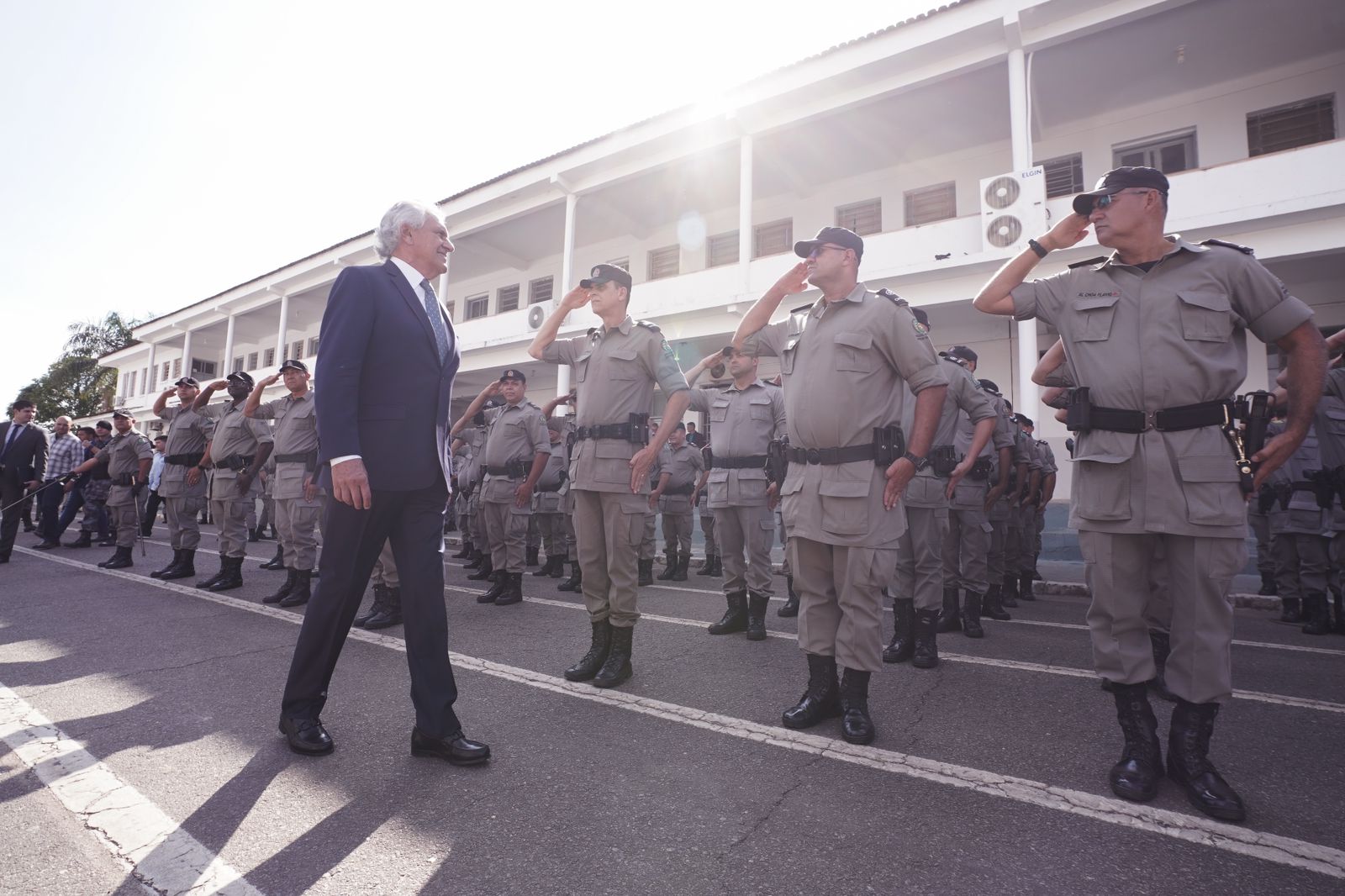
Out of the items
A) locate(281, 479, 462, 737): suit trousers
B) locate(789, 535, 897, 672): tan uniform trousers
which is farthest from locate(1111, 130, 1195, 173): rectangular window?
locate(281, 479, 462, 737): suit trousers

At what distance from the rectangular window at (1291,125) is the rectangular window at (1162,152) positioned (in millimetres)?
796

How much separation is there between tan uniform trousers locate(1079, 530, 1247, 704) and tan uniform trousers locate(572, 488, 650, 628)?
2.07 m

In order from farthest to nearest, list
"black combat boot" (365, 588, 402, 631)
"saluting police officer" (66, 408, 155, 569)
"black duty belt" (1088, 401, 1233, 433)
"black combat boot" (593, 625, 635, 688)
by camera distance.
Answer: "saluting police officer" (66, 408, 155, 569) < "black combat boot" (365, 588, 402, 631) < "black combat boot" (593, 625, 635, 688) < "black duty belt" (1088, 401, 1233, 433)

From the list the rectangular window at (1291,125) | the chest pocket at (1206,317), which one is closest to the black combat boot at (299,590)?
the chest pocket at (1206,317)

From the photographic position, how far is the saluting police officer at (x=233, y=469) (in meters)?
6.54

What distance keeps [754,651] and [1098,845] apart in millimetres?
2490

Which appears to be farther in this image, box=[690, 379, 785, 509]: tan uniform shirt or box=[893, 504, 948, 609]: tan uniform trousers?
box=[690, 379, 785, 509]: tan uniform shirt

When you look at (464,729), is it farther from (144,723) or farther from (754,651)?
(754,651)

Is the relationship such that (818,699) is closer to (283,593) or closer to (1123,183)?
(1123,183)

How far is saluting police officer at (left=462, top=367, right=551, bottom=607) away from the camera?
20.0ft

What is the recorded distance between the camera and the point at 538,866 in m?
1.80

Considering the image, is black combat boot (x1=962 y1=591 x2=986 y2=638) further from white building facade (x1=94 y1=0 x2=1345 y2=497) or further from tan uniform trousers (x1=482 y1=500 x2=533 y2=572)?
white building facade (x1=94 y1=0 x2=1345 y2=497)

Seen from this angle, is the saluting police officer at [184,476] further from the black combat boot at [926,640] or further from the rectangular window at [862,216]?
the rectangular window at [862,216]

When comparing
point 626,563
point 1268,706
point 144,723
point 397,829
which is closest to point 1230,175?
point 1268,706
